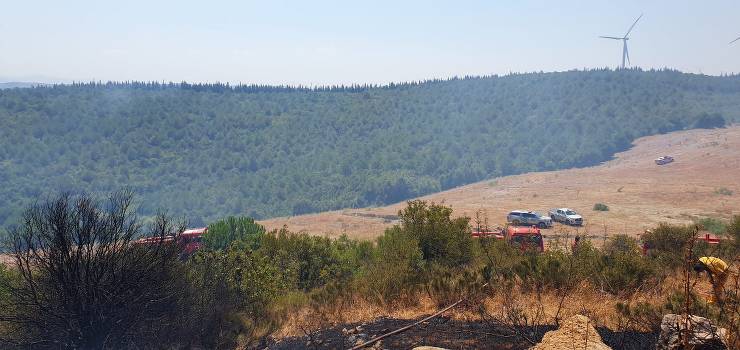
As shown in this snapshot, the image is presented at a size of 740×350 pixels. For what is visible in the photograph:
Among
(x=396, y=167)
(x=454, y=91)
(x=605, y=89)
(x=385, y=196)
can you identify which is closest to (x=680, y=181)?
(x=385, y=196)

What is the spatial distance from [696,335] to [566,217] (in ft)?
137

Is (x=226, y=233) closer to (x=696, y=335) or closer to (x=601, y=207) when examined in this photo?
(x=696, y=335)

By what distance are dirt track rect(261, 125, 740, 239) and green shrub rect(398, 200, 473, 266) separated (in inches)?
851

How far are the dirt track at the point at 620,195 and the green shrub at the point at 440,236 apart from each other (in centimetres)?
2162

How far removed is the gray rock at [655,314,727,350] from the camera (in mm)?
5543

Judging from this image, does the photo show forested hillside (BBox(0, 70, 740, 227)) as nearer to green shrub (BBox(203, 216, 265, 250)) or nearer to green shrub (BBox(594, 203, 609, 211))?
green shrub (BBox(594, 203, 609, 211))

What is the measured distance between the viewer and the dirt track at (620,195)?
46.5 m

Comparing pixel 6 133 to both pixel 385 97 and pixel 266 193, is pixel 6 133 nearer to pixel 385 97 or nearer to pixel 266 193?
pixel 266 193

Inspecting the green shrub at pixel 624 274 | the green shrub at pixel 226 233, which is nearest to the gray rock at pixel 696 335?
the green shrub at pixel 624 274

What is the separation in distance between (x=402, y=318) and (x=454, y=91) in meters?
151

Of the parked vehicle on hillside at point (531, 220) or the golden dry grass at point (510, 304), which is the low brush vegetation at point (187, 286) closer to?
the golden dry grass at point (510, 304)

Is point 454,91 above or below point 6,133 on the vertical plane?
above

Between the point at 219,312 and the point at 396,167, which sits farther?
the point at 396,167

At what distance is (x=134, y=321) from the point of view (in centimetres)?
1195
